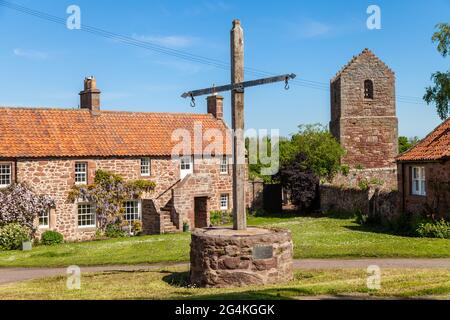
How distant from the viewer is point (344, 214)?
112 ft

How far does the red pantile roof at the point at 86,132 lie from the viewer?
30.3 m

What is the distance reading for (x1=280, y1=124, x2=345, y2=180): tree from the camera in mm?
40531

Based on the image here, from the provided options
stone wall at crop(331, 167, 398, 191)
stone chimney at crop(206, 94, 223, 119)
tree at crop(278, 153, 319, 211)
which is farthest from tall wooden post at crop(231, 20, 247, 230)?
stone wall at crop(331, 167, 398, 191)

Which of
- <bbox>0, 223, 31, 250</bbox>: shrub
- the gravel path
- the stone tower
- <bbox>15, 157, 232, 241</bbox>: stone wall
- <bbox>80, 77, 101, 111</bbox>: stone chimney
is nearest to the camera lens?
the gravel path

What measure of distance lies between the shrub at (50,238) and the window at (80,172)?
3135 mm

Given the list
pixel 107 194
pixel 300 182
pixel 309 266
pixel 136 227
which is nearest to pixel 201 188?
pixel 136 227

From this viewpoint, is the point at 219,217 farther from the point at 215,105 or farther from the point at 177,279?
the point at 177,279

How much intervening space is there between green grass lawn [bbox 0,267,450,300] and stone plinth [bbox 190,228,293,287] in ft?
1.57

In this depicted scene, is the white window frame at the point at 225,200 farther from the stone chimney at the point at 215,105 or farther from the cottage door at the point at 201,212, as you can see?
the stone chimney at the point at 215,105

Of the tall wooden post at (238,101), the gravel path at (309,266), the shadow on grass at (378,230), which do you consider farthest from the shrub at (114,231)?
the tall wooden post at (238,101)

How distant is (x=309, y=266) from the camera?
57.3 feet

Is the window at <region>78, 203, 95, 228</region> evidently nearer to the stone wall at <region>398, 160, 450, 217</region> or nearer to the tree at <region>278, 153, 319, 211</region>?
the tree at <region>278, 153, 319, 211</region>


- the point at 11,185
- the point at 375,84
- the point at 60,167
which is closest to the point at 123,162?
the point at 60,167

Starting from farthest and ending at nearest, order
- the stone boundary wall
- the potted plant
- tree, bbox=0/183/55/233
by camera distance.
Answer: the stone boundary wall, tree, bbox=0/183/55/233, the potted plant
